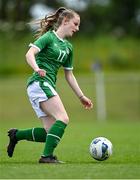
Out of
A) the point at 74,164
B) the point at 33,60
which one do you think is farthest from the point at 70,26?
the point at 74,164

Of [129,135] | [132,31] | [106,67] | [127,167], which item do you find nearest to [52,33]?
[127,167]

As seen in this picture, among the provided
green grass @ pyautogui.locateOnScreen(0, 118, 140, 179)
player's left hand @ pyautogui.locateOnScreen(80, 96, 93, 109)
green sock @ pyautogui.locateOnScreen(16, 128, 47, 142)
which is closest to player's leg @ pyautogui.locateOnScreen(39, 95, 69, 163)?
green grass @ pyautogui.locateOnScreen(0, 118, 140, 179)

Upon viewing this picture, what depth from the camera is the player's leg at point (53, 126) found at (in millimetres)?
10002

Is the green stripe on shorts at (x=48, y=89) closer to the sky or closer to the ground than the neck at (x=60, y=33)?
closer to the ground

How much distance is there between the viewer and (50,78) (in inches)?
405

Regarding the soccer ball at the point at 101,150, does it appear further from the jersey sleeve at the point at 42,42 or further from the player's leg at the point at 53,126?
the jersey sleeve at the point at 42,42

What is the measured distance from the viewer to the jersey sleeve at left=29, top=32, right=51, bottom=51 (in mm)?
10102

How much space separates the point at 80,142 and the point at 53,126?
5.01 m

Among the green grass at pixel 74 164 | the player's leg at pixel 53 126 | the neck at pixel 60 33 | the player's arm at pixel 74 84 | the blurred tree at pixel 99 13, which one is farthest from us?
the blurred tree at pixel 99 13

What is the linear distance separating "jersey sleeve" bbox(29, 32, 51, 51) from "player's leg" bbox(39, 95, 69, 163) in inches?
26.4

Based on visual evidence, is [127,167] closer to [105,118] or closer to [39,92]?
[39,92]

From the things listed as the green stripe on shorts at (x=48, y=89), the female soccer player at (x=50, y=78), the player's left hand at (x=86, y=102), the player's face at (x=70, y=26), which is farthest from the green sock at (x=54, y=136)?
the player's face at (x=70, y=26)

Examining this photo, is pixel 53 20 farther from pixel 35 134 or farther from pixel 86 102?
pixel 35 134

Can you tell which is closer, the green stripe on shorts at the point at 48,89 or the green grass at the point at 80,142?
the green grass at the point at 80,142
